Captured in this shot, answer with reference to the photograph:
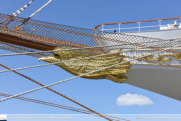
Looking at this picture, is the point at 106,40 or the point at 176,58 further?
the point at 106,40

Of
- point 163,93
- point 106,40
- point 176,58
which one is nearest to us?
point 176,58

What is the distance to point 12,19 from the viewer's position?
2621 millimetres

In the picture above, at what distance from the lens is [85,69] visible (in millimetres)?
2705

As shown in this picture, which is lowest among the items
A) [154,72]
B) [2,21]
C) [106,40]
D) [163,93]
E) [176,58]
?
[163,93]

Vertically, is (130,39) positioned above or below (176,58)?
above

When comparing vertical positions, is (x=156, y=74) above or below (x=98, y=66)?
below

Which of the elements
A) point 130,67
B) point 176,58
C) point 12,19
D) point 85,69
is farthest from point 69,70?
point 176,58

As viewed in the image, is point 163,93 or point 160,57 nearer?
point 160,57

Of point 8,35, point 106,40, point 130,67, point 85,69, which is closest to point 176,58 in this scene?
point 130,67

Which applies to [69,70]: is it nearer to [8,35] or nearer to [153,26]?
[8,35]

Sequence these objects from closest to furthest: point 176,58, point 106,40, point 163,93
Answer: point 176,58 < point 106,40 < point 163,93

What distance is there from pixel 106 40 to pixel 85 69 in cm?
53

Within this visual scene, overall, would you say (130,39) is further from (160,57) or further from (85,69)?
(85,69)

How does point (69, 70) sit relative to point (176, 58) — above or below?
below
